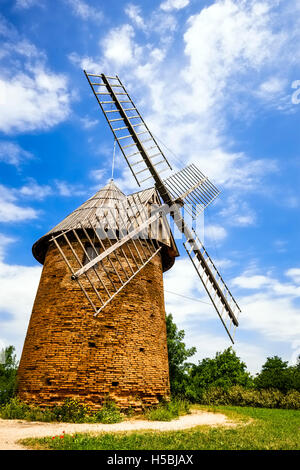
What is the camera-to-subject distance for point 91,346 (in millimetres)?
7977

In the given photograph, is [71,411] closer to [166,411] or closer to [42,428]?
[42,428]

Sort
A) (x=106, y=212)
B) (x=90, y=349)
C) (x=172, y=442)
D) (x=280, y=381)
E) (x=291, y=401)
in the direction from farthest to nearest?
(x=280, y=381) < (x=291, y=401) < (x=106, y=212) < (x=90, y=349) < (x=172, y=442)

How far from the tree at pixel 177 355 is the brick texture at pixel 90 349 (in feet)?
24.0

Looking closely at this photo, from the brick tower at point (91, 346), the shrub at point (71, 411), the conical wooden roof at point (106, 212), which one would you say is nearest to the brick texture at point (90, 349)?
the brick tower at point (91, 346)

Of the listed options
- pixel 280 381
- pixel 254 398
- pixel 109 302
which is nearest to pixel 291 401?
pixel 254 398

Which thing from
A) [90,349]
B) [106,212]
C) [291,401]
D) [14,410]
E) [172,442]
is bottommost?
[291,401]

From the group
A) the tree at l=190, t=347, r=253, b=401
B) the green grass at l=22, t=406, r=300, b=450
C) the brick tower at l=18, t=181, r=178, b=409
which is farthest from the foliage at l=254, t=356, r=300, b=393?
the green grass at l=22, t=406, r=300, b=450

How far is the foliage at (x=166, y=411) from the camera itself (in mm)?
7477

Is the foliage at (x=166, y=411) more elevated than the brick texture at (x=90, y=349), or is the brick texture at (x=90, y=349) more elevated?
the brick texture at (x=90, y=349)

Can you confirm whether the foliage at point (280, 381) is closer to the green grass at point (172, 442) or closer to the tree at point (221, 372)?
the tree at point (221, 372)

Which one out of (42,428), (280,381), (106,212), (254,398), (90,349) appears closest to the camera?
(42,428)

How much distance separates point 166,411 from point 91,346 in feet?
8.95

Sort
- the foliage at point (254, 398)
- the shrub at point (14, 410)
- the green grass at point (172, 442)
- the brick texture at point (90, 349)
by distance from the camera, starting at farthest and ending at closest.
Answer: the foliage at point (254, 398)
the brick texture at point (90, 349)
the shrub at point (14, 410)
the green grass at point (172, 442)

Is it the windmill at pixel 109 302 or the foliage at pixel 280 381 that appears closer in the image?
the windmill at pixel 109 302
